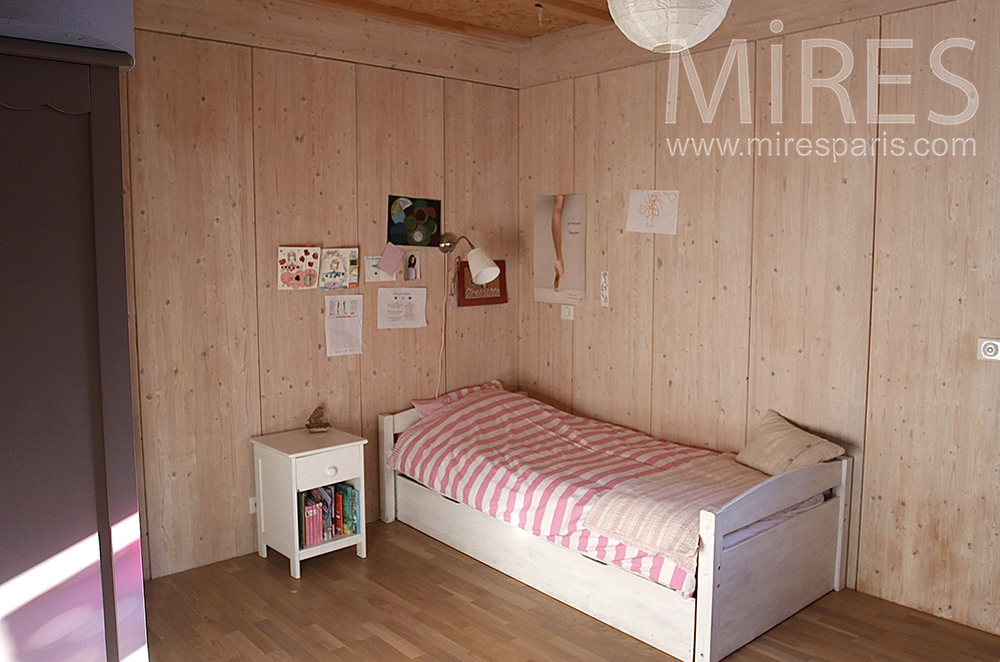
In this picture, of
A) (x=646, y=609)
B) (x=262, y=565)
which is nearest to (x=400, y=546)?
(x=262, y=565)

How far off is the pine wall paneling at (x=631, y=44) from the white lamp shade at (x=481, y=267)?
1.15 metres

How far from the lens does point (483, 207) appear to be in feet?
14.8

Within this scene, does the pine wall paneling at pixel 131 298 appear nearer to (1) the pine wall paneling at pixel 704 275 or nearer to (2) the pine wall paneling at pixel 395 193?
(2) the pine wall paneling at pixel 395 193

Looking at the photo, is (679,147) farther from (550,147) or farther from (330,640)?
(330,640)

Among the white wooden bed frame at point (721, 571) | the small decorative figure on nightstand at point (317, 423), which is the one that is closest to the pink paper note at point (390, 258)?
the small decorative figure on nightstand at point (317, 423)

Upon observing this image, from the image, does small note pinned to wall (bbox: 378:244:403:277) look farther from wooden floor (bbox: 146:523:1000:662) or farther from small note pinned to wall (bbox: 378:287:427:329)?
wooden floor (bbox: 146:523:1000:662)

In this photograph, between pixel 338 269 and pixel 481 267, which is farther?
pixel 481 267

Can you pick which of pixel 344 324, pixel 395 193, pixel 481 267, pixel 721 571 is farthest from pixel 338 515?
pixel 721 571

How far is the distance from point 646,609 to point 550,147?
2617mm

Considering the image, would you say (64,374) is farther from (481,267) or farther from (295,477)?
(481,267)

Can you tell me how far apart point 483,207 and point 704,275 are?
138 centimetres

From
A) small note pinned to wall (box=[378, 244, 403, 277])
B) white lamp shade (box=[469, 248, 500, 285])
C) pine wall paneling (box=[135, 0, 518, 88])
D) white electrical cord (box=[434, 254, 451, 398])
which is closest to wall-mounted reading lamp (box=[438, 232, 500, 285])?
white lamp shade (box=[469, 248, 500, 285])

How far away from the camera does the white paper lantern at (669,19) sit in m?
1.87

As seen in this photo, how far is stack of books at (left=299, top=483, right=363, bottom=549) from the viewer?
11.5 feet
